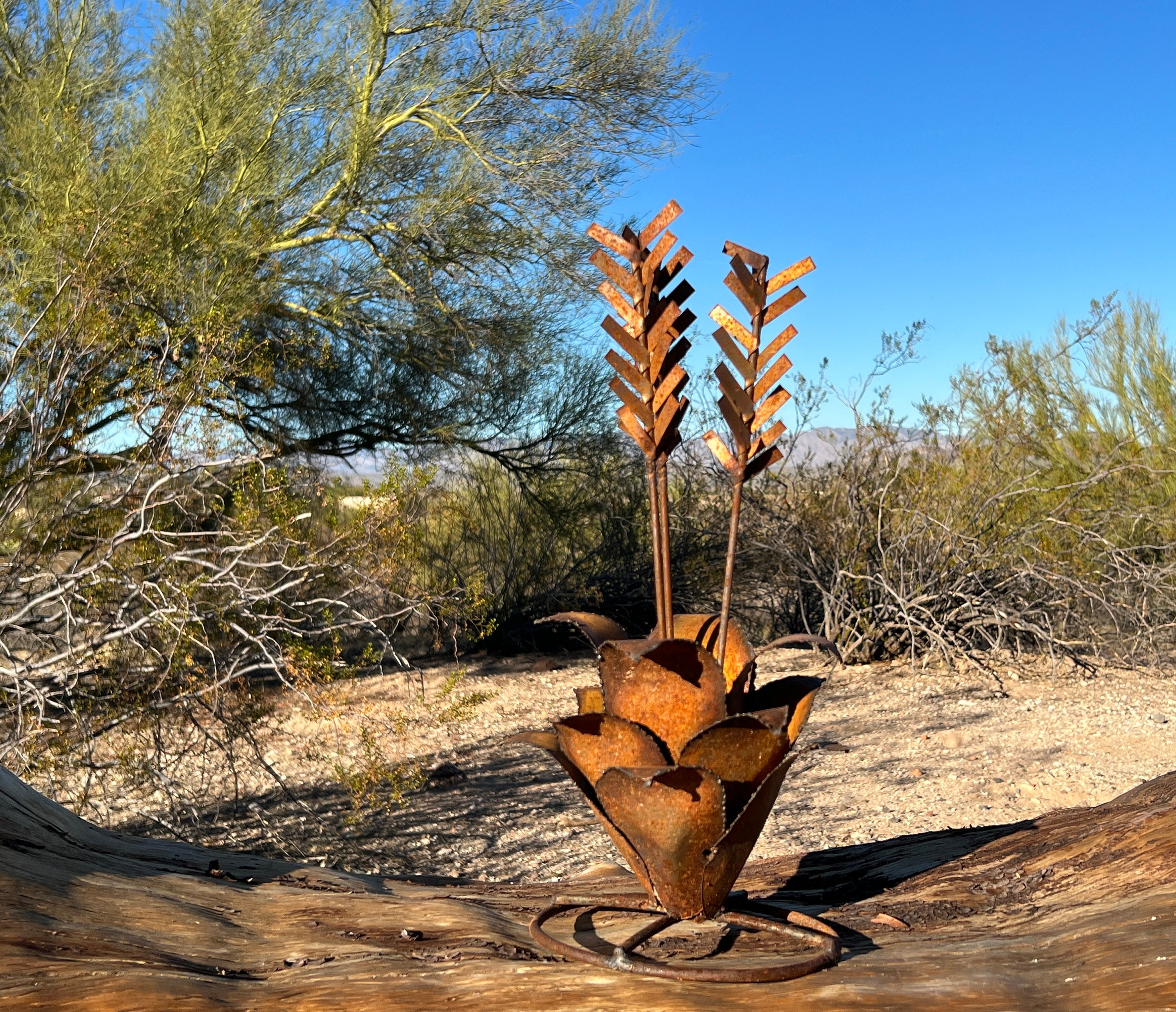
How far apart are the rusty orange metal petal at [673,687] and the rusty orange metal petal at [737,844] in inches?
Answer: 6.3

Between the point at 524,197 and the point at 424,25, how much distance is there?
1562 mm

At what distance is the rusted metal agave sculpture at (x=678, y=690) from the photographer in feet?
6.74

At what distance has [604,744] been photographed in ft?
7.05

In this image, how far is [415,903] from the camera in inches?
97.8

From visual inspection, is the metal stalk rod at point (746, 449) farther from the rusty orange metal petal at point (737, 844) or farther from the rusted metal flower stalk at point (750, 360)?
the rusty orange metal petal at point (737, 844)

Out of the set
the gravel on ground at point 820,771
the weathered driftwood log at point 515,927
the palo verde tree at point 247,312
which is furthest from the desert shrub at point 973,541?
the weathered driftwood log at point 515,927

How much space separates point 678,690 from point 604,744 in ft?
0.62

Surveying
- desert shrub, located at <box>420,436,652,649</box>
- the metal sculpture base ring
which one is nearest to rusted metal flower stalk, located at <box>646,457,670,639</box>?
the metal sculpture base ring

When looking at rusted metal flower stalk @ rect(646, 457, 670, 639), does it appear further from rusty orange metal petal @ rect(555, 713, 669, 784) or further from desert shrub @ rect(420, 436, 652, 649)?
desert shrub @ rect(420, 436, 652, 649)

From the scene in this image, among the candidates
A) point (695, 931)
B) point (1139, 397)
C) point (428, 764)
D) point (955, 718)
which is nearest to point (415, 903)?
point (695, 931)

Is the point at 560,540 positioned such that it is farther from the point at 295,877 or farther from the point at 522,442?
the point at 295,877

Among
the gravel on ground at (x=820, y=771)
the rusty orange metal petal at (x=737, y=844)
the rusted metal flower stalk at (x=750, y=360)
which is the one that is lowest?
the gravel on ground at (x=820, y=771)

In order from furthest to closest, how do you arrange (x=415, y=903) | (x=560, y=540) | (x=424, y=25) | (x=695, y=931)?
(x=560, y=540) → (x=424, y=25) → (x=415, y=903) → (x=695, y=931)

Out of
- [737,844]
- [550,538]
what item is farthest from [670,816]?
[550,538]
